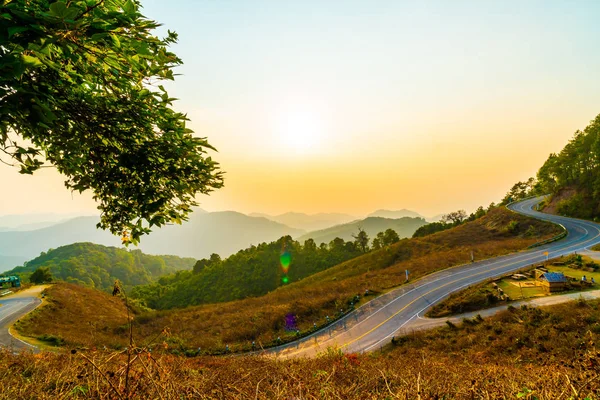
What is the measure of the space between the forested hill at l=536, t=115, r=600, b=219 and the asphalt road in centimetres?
8894

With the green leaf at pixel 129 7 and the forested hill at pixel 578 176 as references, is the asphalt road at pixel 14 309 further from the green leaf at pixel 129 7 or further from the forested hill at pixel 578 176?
the forested hill at pixel 578 176

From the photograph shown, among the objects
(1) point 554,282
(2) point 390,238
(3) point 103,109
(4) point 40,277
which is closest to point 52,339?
(3) point 103,109

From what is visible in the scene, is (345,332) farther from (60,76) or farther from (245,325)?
(60,76)

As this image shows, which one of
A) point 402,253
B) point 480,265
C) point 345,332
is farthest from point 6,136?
point 402,253

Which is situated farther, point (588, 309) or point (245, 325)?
point (245, 325)

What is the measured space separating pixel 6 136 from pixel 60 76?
1658 millimetres

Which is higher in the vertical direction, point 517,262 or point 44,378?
point 44,378

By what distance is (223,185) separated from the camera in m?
6.52

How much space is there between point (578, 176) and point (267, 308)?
79.3 meters

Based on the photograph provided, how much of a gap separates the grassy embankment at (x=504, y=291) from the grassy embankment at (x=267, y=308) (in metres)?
9.37

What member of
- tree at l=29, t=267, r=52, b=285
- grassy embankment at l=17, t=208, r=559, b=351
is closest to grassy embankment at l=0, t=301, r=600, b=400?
grassy embankment at l=17, t=208, r=559, b=351

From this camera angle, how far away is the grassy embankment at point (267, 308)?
2439 cm

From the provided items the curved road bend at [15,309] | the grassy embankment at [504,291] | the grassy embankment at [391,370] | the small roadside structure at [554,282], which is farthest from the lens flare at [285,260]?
the grassy embankment at [391,370]

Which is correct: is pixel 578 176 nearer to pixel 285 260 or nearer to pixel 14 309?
pixel 285 260
